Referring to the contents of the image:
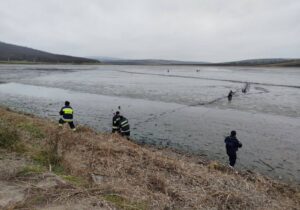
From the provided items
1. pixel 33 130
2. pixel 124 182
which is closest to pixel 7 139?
pixel 33 130

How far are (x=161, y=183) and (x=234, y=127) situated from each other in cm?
1360

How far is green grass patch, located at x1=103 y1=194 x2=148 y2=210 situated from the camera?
5.97m

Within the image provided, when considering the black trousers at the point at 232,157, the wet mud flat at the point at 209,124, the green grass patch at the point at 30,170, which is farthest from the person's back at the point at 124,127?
the green grass patch at the point at 30,170

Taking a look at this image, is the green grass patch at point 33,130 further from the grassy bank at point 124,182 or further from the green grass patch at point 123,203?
the green grass patch at point 123,203

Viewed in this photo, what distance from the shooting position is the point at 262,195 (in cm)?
813

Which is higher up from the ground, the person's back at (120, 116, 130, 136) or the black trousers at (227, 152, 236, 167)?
the person's back at (120, 116, 130, 136)

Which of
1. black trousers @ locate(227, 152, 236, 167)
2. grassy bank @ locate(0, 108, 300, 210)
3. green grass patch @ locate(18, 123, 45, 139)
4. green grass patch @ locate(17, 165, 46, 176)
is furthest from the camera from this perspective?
green grass patch @ locate(18, 123, 45, 139)

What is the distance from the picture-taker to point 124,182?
7.57 m

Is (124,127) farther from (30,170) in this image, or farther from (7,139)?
(30,170)

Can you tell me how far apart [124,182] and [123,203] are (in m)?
1.46

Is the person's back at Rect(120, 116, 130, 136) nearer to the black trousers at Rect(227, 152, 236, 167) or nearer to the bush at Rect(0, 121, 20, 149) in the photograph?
the black trousers at Rect(227, 152, 236, 167)

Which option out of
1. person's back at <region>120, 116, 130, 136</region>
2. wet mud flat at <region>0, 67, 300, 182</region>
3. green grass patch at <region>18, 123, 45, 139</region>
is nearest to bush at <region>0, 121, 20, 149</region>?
green grass patch at <region>18, 123, 45, 139</region>

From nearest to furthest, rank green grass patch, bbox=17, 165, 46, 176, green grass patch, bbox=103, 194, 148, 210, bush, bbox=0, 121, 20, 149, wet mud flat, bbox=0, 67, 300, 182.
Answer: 1. green grass patch, bbox=103, 194, 148, 210
2. green grass patch, bbox=17, 165, 46, 176
3. bush, bbox=0, 121, 20, 149
4. wet mud flat, bbox=0, 67, 300, 182

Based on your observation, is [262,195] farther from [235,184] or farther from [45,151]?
[45,151]
